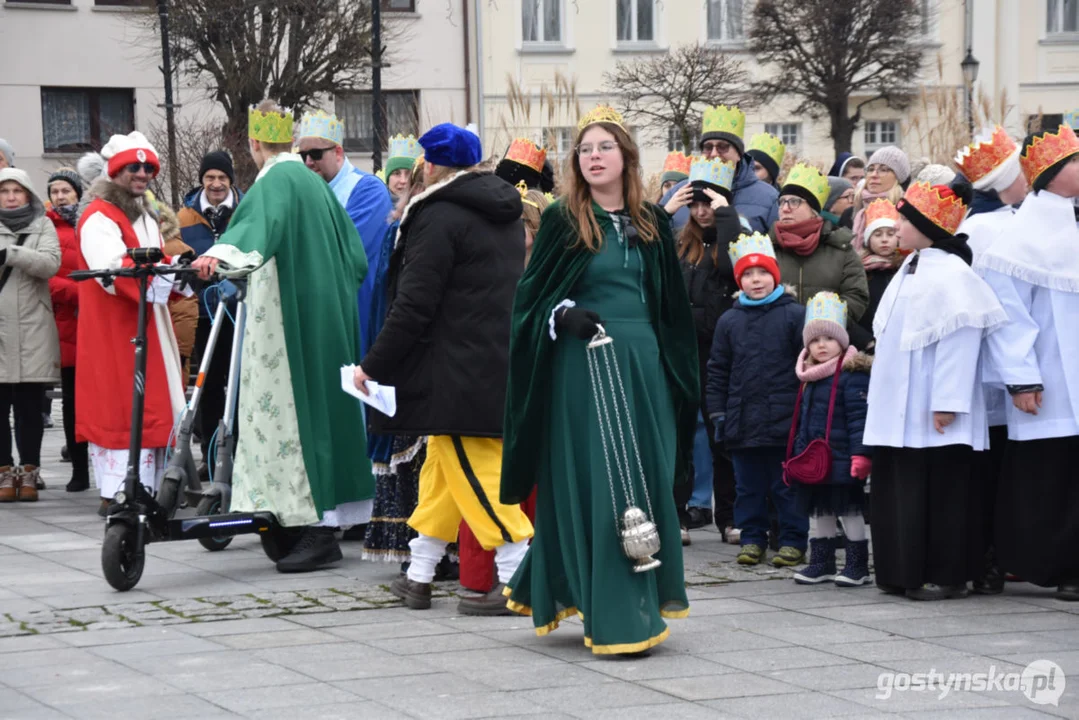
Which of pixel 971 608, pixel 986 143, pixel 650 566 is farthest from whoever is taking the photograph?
pixel 986 143

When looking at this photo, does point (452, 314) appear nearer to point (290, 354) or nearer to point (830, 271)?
point (290, 354)

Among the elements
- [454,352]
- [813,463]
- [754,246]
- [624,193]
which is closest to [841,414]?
[813,463]

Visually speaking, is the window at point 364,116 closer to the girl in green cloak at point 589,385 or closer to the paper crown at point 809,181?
→ the paper crown at point 809,181

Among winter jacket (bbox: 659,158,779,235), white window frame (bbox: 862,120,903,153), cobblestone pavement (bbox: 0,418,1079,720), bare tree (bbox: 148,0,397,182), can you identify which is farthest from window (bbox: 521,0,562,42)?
cobblestone pavement (bbox: 0,418,1079,720)

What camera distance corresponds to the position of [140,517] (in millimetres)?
7906

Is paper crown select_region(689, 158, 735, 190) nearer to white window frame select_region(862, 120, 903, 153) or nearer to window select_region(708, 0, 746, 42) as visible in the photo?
window select_region(708, 0, 746, 42)

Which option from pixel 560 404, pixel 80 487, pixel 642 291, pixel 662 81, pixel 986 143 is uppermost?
pixel 662 81

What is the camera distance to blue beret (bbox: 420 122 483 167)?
24.5 feet

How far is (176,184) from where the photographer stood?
902 inches

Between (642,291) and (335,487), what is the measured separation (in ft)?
9.04

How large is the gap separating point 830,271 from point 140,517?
12.1ft

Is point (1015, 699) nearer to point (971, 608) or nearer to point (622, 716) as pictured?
point (622, 716)

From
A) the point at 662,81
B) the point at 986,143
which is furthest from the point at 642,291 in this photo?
the point at 662,81

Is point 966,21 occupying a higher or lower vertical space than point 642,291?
higher
